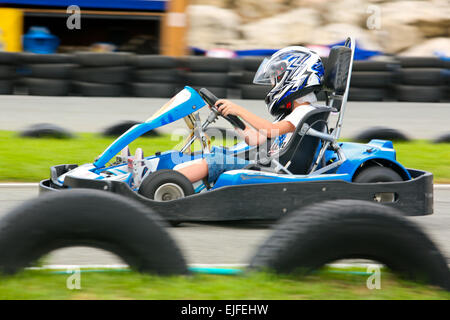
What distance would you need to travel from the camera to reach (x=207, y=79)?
12.3 metres

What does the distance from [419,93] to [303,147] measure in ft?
28.2

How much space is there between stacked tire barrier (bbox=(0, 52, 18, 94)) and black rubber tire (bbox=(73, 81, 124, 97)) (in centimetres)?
108

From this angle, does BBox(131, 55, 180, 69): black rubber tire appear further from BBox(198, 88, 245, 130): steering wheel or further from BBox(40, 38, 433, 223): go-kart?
BBox(198, 88, 245, 130): steering wheel

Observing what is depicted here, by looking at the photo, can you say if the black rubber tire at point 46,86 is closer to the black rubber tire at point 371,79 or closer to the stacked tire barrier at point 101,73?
the stacked tire barrier at point 101,73

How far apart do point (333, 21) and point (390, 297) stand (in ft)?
50.4

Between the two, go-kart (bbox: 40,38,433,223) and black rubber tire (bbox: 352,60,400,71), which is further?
black rubber tire (bbox: 352,60,400,71)

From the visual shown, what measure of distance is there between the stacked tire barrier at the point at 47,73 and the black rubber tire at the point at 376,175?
26.7ft

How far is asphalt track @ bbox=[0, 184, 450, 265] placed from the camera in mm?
3775

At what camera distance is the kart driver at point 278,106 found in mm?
4801

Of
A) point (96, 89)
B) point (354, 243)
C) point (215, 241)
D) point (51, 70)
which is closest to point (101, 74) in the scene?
point (96, 89)

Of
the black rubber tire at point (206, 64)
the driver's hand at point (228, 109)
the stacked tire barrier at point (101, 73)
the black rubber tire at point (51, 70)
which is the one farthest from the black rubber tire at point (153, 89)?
the driver's hand at point (228, 109)

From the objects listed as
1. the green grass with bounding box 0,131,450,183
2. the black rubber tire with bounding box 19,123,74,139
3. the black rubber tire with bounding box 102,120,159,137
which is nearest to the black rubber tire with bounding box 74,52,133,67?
the green grass with bounding box 0,131,450,183
